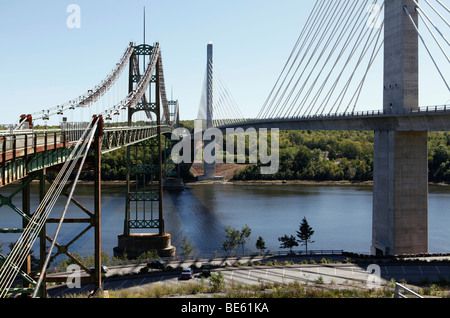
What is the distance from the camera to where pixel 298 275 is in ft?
58.4

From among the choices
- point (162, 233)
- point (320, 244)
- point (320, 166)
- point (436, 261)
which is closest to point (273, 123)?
point (320, 244)

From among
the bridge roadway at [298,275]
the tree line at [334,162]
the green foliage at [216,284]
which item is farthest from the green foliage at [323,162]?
the green foliage at [216,284]

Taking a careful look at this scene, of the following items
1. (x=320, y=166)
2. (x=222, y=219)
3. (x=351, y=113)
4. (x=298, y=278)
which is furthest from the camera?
(x=320, y=166)

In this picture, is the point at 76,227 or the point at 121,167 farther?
the point at 121,167

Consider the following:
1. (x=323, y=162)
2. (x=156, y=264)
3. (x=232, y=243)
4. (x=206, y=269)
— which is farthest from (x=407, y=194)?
(x=323, y=162)

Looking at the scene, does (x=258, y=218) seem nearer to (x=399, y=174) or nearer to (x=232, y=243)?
(x=232, y=243)

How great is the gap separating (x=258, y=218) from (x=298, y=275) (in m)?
20.0

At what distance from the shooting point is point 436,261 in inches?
787

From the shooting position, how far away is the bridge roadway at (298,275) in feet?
54.3

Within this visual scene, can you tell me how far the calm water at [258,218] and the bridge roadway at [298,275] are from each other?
784 cm
